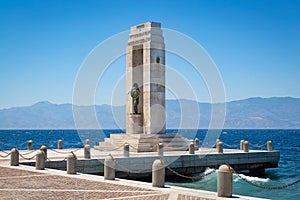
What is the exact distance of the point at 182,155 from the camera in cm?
2866

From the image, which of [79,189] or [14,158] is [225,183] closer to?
[79,189]

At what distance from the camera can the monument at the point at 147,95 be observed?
109 ft

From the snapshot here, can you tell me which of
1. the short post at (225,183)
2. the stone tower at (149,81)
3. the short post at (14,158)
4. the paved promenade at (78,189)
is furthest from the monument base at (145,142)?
the short post at (225,183)

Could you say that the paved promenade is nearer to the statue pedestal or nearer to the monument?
the monument

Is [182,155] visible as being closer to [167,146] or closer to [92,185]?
[167,146]

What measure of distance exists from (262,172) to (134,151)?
958 cm

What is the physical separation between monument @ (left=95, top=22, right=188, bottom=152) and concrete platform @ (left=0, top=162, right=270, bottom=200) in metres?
13.8

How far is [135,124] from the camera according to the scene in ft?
114

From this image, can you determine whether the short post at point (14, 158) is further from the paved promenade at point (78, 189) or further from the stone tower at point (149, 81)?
the stone tower at point (149, 81)

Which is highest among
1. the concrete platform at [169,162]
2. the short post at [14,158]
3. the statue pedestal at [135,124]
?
the statue pedestal at [135,124]

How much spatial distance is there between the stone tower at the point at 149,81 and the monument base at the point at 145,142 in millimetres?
1208

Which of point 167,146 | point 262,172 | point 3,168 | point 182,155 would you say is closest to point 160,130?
point 167,146

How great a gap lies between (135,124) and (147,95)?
251 cm

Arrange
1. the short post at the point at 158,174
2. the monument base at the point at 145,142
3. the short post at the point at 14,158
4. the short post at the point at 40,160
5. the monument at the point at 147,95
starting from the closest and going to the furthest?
1. the short post at the point at 158,174
2. the short post at the point at 40,160
3. the short post at the point at 14,158
4. the monument base at the point at 145,142
5. the monument at the point at 147,95
